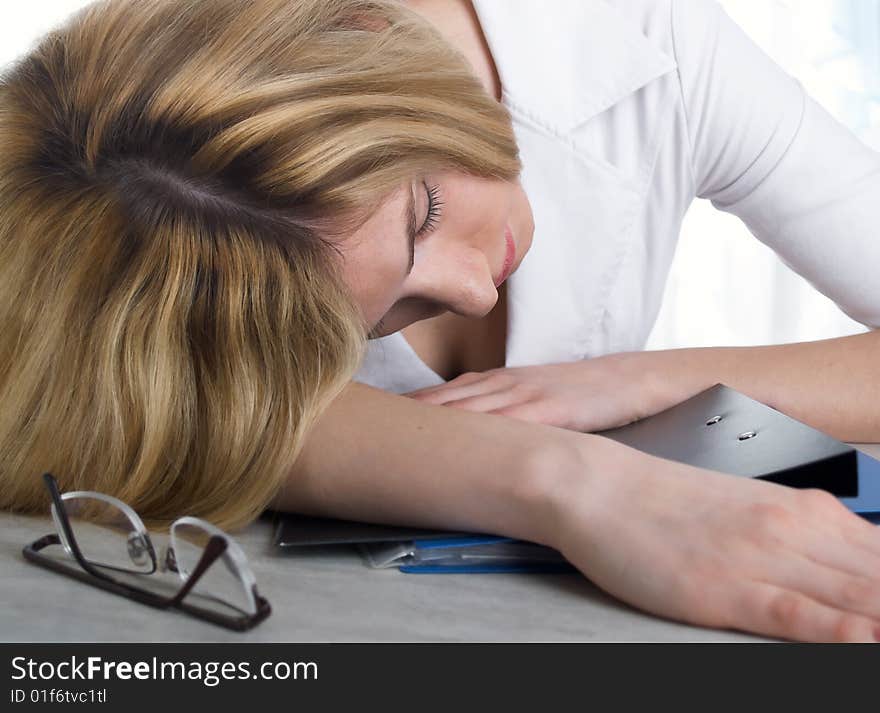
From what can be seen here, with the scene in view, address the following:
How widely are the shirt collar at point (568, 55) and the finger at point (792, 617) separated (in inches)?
23.5

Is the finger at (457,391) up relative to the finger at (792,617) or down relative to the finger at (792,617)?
up

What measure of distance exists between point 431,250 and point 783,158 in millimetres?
414

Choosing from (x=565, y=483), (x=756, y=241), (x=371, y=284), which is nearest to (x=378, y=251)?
(x=371, y=284)

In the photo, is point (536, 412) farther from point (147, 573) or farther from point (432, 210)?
point (147, 573)

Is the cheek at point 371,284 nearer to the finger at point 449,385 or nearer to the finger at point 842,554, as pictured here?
the finger at point 449,385

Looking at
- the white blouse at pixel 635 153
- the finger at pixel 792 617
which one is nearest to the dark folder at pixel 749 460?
the finger at pixel 792 617

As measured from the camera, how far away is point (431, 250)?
77 cm

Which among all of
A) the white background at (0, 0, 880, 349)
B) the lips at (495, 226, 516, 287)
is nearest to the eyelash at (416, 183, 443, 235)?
the lips at (495, 226, 516, 287)

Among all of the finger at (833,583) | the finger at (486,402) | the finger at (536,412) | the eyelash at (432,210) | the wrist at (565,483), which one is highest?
the eyelash at (432,210)

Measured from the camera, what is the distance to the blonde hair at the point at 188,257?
26.5 inches
